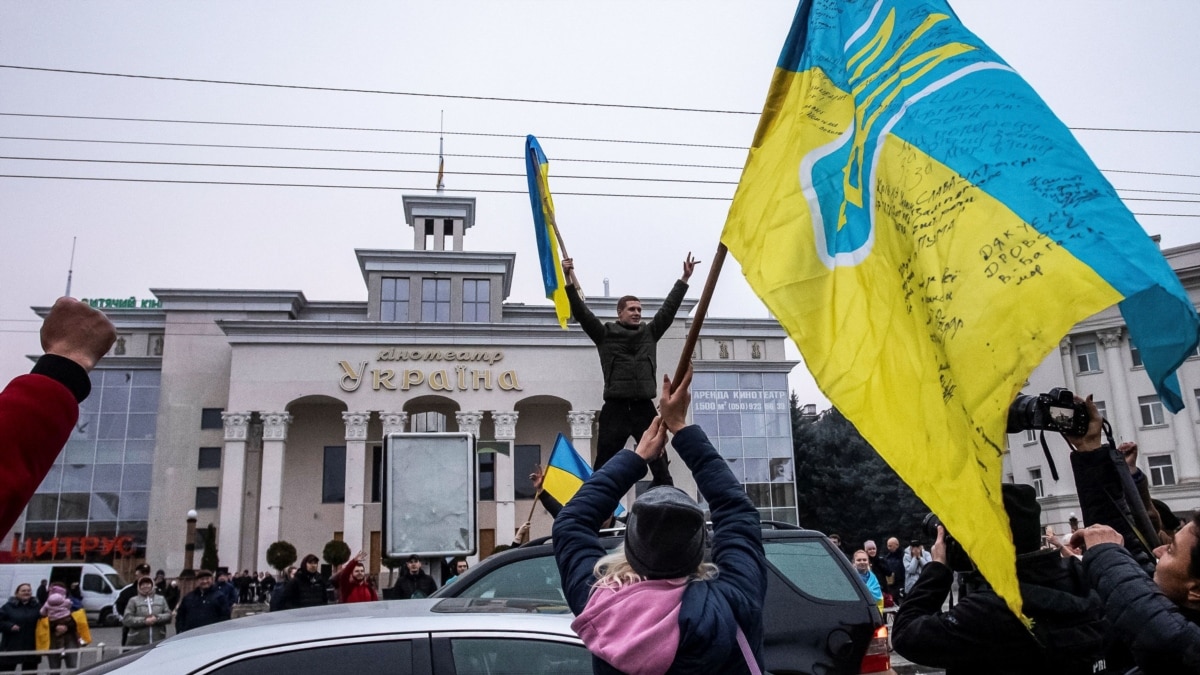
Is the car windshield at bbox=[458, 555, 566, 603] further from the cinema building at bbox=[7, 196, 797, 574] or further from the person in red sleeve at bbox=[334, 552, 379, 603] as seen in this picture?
the cinema building at bbox=[7, 196, 797, 574]

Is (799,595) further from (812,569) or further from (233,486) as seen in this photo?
(233,486)

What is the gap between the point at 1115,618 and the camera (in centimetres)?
289

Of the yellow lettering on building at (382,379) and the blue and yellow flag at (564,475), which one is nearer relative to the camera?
the blue and yellow flag at (564,475)

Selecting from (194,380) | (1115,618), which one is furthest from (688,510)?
(194,380)

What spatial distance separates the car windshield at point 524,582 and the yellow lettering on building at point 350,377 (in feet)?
127

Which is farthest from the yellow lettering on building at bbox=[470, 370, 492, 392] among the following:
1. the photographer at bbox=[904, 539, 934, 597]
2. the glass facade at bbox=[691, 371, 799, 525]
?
the photographer at bbox=[904, 539, 934, 597]

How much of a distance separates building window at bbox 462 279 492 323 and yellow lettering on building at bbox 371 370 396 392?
6033 millimetres

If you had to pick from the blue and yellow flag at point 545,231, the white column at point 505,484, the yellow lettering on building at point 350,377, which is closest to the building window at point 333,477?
the yellow lettering on building at point 350,377

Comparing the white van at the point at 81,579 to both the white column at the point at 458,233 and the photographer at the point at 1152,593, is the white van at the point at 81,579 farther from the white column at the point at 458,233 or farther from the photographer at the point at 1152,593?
the photographer at the point at 1152,593

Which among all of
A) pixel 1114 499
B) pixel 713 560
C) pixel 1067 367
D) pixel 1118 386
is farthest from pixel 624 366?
pixel 1067 367

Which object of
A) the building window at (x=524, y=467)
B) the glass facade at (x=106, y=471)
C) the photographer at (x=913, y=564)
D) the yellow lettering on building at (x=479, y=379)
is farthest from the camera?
the glass facade at (x=106, y=471)

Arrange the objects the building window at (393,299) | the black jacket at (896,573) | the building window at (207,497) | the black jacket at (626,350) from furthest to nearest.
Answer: the building window at (393,299) < the building window at (207,497) < the black jacket at (896,573) < the black jacket at (626,350)

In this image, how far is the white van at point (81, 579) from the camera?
32375 mm

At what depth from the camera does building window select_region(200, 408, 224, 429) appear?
47125 millimetres
